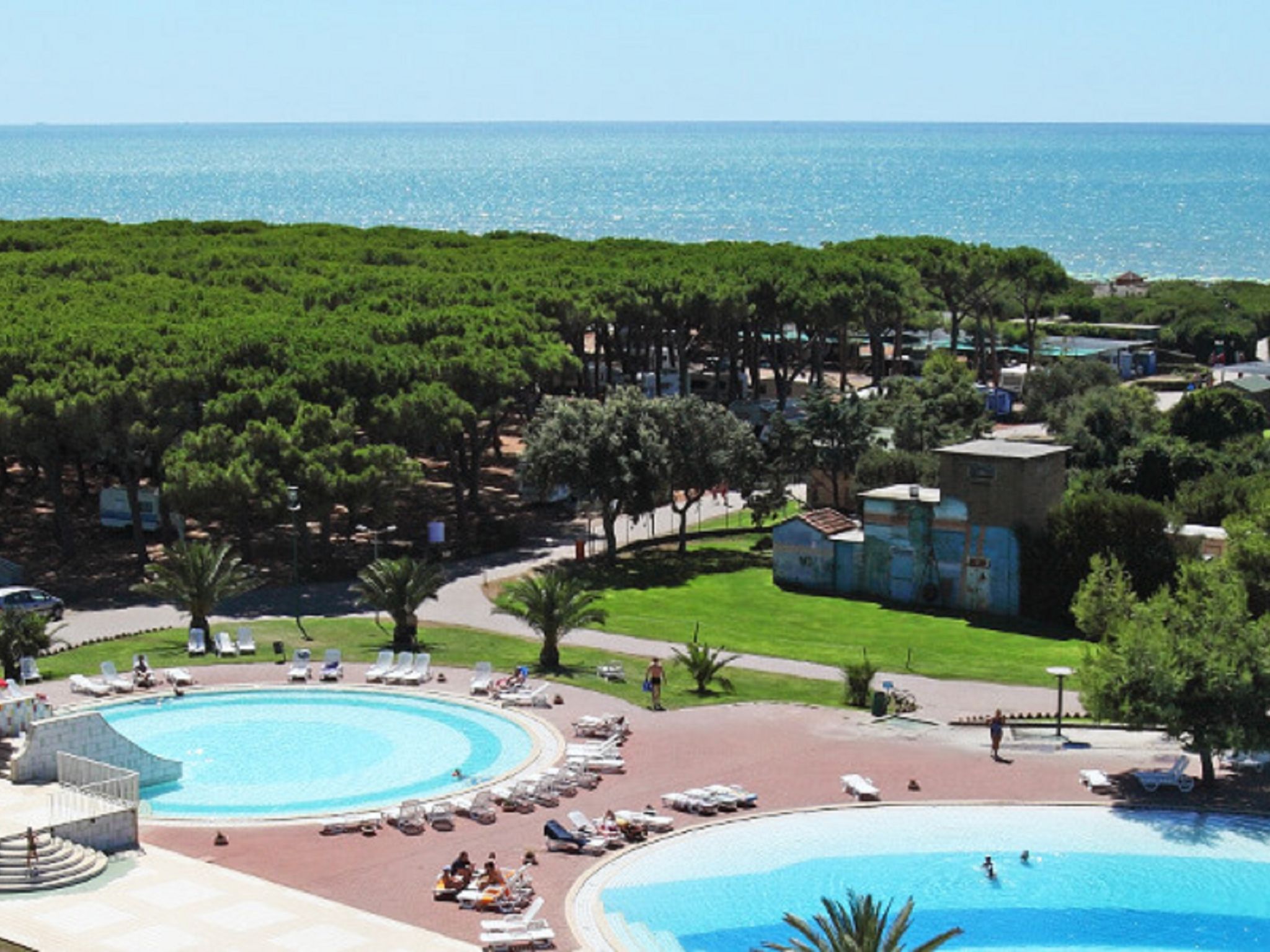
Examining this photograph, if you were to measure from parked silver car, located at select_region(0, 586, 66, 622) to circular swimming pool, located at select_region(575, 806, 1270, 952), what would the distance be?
25500 millimetres

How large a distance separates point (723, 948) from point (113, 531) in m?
40.3

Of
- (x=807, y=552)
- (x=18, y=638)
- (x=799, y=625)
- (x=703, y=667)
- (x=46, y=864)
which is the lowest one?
(x=46, y=864)

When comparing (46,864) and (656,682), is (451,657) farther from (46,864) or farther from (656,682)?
(46,864)

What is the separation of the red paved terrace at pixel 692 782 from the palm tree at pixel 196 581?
104 inches

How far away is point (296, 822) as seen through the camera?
3484 cm

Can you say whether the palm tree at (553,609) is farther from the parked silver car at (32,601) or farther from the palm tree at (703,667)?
the parked silver car at (32,601)

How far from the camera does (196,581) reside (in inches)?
1923


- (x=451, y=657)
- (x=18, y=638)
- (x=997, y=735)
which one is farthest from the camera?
(x=451, y=657)

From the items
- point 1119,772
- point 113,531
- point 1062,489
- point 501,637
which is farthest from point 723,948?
point 113,531

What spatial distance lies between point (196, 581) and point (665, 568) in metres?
17.8

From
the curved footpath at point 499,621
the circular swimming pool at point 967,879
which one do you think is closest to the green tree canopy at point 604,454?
the curved footpath at point 499,621

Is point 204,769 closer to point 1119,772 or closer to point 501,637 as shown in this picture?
point 501,637

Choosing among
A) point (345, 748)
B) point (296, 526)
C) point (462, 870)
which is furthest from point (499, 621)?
point (462, 870)

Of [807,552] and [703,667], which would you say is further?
[807,552]
